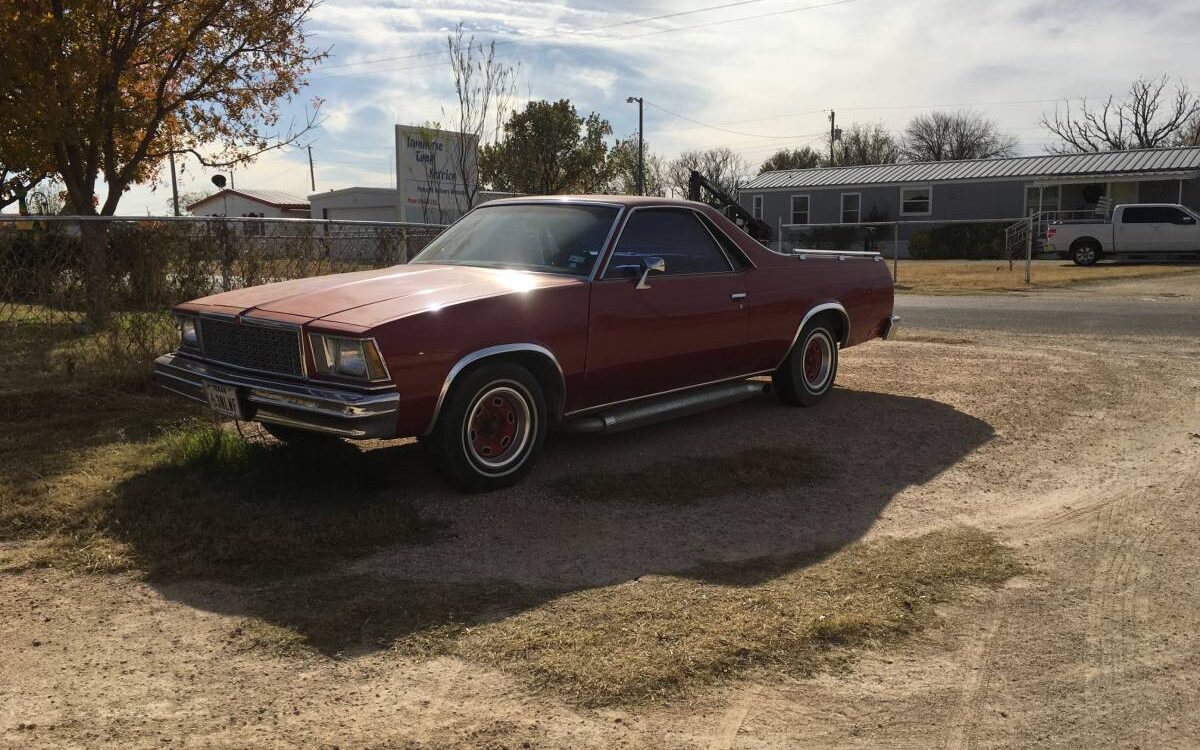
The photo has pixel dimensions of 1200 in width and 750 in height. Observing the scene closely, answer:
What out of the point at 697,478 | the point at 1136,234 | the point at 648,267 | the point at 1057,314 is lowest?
the point at 697,478

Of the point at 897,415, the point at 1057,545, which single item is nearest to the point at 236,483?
the point at 1057,545

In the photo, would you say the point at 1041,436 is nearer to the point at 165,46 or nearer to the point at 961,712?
the point at 961,712

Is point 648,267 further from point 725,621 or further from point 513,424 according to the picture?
point 725,621

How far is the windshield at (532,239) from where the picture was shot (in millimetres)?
5809

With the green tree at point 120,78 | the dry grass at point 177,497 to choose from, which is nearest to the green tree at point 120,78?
the green tree at point 120,78

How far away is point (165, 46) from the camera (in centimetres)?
1191

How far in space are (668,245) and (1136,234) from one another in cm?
2775

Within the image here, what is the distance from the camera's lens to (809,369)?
7562mm

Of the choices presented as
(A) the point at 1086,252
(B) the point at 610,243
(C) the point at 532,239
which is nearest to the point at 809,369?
(B) the point at 610,243

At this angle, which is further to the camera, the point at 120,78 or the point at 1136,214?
the point at 1136,214

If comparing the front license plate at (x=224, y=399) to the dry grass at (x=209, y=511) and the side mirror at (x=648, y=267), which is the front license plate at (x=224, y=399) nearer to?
the dry grass at (x=209, y=511)

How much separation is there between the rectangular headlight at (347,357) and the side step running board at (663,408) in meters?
1.43

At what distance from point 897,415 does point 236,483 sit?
4.71 meters

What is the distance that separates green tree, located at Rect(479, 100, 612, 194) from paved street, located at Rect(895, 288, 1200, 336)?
566 inches
